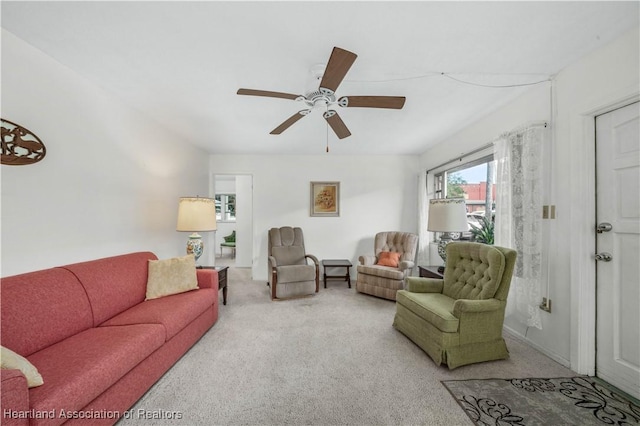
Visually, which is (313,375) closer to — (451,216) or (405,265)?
(451,216)

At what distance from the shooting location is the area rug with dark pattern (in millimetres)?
1545

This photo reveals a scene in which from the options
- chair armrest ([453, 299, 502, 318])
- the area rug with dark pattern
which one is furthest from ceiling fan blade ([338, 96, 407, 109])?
the area rug with dark pattern

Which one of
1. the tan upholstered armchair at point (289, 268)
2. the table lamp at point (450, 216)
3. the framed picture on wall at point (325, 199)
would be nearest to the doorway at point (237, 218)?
the framed picture on wall at point (325, 199)

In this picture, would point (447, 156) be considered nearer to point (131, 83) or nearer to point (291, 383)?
point (291, 383)

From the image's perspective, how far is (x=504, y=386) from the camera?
1851 millimetres

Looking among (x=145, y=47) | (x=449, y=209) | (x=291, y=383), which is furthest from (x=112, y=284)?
(x=449, y=209)

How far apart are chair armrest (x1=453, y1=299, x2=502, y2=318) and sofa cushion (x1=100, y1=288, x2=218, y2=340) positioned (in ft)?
7.43

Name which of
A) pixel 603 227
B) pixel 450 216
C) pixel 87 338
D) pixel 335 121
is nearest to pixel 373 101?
pixel 335 121

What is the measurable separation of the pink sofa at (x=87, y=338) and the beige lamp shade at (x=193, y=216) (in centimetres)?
87

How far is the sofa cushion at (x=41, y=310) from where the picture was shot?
55.9 inches

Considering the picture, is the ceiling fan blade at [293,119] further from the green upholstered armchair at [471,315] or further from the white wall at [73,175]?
the green upholstered armchair at [471,315]

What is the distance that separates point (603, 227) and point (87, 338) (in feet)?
12.2

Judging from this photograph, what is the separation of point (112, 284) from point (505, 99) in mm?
4081

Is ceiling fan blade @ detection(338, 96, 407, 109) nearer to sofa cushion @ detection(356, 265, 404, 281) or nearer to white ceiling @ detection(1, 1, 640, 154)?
white ceiling @ detection(1, 1, 640, 154)
